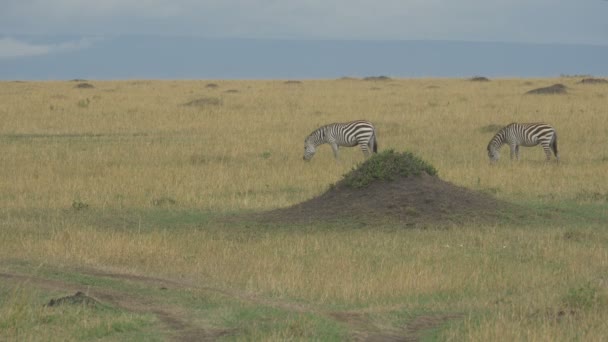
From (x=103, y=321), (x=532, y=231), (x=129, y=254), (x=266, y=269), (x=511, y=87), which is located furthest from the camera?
(x=511, y=87)

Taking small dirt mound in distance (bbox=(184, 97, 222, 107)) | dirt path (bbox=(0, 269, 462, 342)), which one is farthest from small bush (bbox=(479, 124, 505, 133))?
dirt path (bbox=(0, 269, 462, 342))

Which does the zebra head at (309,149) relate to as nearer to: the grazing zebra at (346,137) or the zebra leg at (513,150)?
the grazing zebra at (346,137)

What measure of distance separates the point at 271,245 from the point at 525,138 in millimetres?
11791

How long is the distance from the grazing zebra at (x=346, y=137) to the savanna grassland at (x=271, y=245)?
1.50 feet

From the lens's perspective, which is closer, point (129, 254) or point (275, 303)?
point (275, 303)

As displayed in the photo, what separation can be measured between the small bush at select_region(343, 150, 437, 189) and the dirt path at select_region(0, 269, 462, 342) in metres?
5.90

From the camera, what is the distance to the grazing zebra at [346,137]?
76.5 feet

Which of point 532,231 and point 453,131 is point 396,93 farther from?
point 532,231

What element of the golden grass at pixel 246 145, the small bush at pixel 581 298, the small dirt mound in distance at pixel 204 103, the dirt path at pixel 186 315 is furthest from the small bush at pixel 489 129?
the small bush at pixel 581 298

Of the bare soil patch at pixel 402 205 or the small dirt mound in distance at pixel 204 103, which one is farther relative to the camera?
the small dirt mound in distance at pixel 204 103

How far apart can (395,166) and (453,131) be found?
12.8 m

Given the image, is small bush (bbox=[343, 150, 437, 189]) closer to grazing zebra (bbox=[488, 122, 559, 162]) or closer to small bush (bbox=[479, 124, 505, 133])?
grazing zebra (bbox=[488, 122, 559, 162])

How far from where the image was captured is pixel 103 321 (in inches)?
313

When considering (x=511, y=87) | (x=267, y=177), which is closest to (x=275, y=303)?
(x=267, y=177)
